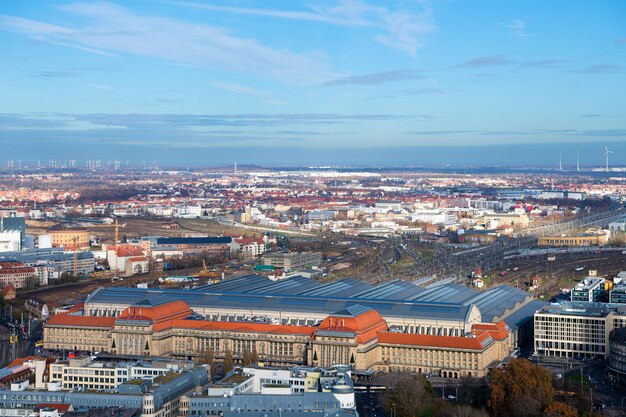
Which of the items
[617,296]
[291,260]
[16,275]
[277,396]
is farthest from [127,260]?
[277,396]

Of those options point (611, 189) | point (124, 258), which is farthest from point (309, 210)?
point (611, 189)

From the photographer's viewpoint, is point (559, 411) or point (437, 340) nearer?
point (559, 411)

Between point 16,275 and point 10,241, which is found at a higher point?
point 10,241

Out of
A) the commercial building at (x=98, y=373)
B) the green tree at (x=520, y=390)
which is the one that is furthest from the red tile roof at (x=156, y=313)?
the green tree at (x=520, y=390)

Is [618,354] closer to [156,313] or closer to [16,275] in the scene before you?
[156,313]

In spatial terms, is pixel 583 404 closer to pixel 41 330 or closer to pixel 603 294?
pixel 603 294

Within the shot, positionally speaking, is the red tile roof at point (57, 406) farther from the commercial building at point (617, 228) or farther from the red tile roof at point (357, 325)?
the commercial building at point (617, 228)

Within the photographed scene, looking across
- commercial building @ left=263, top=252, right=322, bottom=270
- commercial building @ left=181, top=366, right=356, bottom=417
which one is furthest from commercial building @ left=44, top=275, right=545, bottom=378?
commercial building @ left=263, top=252, right=322, bottom=270
